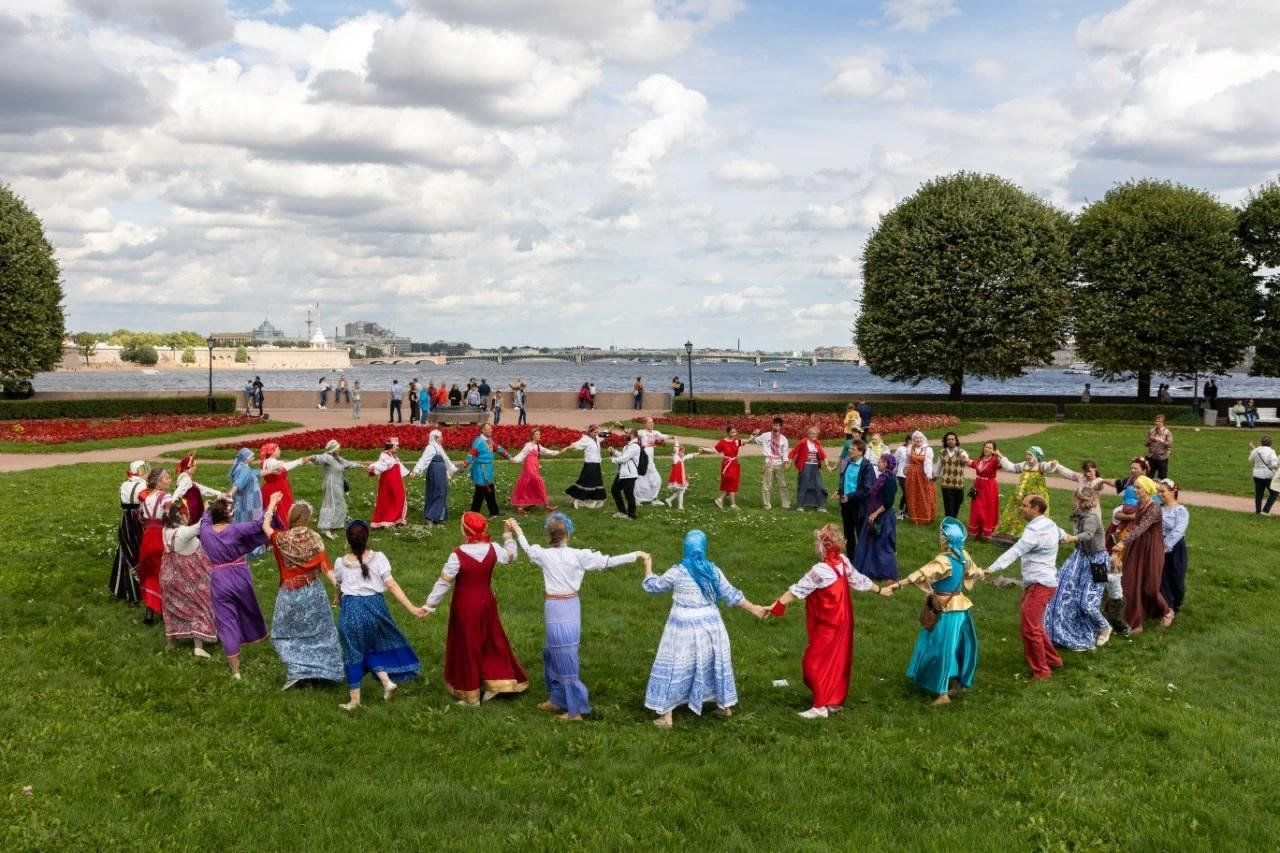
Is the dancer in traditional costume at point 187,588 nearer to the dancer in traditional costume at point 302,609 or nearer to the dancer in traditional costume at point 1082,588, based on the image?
the dancer in traditional costume at point 302,609

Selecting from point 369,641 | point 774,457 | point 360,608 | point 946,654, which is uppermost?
point 774,457

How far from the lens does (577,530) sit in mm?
17172

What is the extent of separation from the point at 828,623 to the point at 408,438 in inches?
804

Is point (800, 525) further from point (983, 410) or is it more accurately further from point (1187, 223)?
point (1187, 223)

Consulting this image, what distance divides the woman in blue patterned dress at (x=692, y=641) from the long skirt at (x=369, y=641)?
261 centimetres

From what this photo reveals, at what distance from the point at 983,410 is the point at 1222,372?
44.7 feet

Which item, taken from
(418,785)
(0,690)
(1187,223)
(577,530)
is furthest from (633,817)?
(1187,223)

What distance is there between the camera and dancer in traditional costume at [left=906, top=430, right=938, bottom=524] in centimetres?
1823

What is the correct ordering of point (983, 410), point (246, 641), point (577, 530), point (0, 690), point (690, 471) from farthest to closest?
point (983, 410)
point (690, 471)
point (577, 530)
point (246, 641)
point (0, 690)

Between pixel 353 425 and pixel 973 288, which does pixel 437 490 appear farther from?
pixel 973 288

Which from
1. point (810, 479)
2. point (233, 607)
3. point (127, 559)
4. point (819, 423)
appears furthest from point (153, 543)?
point (819, 423)

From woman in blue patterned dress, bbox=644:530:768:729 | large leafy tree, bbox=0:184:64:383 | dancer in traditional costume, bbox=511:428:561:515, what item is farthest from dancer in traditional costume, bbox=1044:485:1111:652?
large leafy tree, bbox=0:184:64:383

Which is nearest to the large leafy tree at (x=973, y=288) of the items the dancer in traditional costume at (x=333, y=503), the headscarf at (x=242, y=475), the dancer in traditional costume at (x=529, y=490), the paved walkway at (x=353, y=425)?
the paved walkway at (x=353, y=425)

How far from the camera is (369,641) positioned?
31.1 feet
